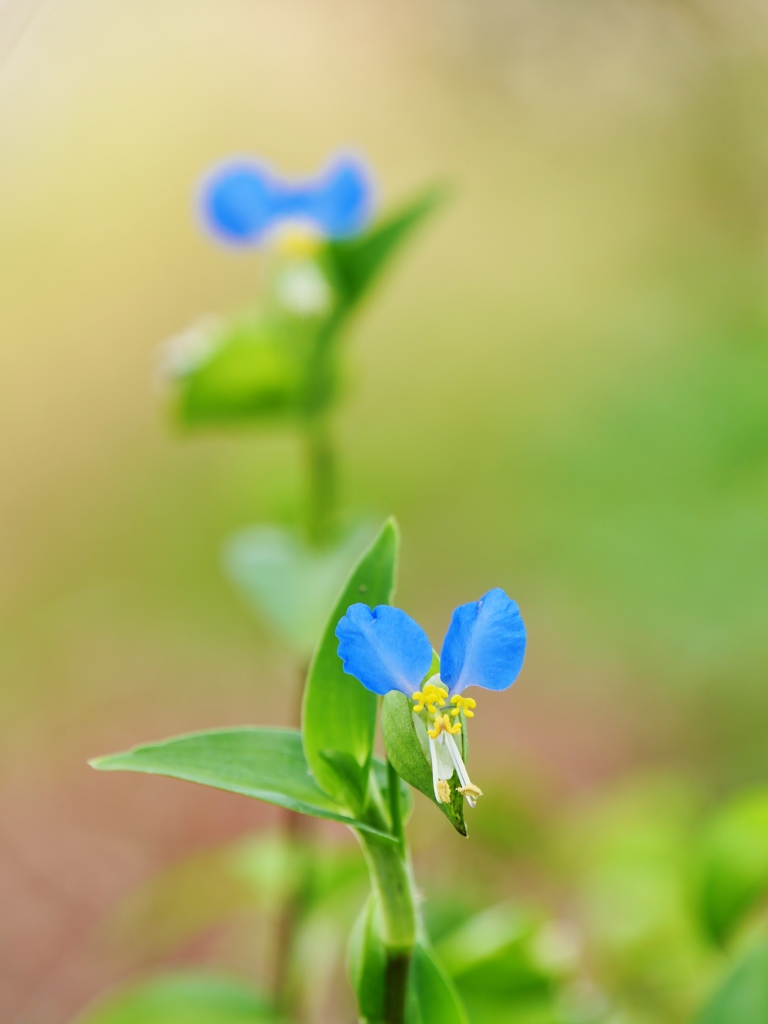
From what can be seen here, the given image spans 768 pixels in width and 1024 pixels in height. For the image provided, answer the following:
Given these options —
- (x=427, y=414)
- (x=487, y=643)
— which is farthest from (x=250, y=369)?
(x=427, y=414)

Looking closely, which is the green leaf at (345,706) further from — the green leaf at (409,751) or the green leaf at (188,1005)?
the green leaf at (188,1005)

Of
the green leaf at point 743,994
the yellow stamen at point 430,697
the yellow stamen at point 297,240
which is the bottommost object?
the green leaf at point 743,994

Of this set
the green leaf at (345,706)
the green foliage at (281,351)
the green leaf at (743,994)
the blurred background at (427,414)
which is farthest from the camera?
the blurred background at (427,414)

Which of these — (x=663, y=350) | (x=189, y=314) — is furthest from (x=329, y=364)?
(x=189, y=314)

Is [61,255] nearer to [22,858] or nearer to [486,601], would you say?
[22,858]

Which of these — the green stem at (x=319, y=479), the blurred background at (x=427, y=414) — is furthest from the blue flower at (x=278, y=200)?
the green stem at (x=319, y=479)

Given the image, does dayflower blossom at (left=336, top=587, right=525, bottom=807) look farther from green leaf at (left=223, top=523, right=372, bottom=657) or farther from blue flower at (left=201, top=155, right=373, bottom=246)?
blue flower at (left=201, top=155, right=373, bottom=246)

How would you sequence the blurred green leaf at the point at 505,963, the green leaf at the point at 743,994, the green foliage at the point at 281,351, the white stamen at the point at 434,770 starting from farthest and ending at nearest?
the green foliage at the point at 281,351
the blurred green leaf at the point at 505,963
the green leaf at the point at 743,994
the white stamen at the point at 434,770
